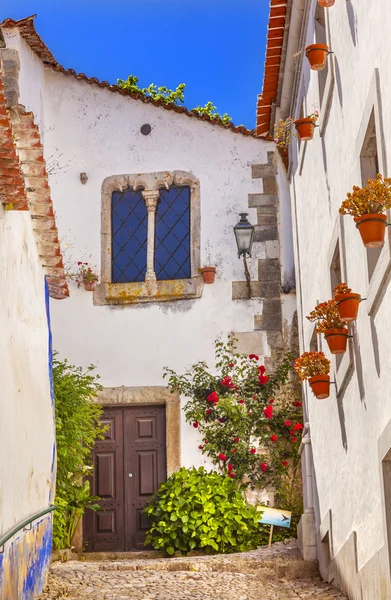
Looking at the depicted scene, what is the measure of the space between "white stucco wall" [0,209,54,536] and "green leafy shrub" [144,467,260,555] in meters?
3.08

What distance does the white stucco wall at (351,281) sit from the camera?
5.49 metres

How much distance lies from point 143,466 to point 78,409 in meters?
1.84

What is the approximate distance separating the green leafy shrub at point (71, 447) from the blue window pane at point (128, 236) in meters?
1.71

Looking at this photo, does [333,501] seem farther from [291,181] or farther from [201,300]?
[201,300]

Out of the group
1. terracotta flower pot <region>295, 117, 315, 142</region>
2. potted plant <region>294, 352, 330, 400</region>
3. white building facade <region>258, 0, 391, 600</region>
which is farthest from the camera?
terracotta flower pot <region>295, 117, 315, 142</region>

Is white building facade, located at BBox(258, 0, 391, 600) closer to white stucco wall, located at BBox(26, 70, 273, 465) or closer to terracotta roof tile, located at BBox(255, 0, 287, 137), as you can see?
terracotta roof tile, located at BBox(255, 0, 287, 137)

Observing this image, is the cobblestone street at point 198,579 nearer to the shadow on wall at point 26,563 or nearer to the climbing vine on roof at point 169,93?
the shadow on wall at point 26,563

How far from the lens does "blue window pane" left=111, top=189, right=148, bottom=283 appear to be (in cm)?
1292

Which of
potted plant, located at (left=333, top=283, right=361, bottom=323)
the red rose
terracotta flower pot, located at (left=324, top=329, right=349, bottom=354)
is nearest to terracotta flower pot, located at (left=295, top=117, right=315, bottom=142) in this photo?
terracotta flower pot, located at (left=324, top=329, right=349, bottom=354)

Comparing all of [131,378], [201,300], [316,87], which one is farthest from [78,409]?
[316,87]

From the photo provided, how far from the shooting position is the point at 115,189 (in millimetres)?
13180

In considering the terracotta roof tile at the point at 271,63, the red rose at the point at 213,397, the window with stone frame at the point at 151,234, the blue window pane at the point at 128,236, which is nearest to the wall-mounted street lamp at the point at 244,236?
the window with stone frame at the point at 151,234

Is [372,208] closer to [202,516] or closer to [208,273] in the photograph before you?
[202,516]

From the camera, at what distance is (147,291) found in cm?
1262
